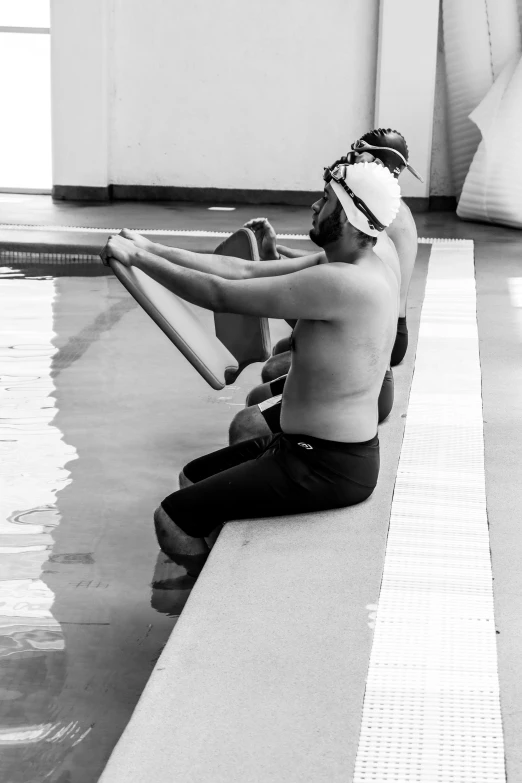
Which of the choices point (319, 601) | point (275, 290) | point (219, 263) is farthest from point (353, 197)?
point (319, 601)

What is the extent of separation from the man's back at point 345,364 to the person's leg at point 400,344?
2037 millimetres

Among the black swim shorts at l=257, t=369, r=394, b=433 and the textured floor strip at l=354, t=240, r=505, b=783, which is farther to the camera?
the black swim shorts at l=257, t=369, r=394, b=433

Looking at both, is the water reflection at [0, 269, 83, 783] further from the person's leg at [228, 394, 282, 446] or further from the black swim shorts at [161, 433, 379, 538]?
the person's leg at [228, 394, 282, 446]

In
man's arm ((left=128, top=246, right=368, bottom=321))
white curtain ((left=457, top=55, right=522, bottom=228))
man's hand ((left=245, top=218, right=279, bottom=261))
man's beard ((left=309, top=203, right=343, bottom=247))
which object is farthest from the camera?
white curtain ((left=457, top=55, right=522, bottom=228))

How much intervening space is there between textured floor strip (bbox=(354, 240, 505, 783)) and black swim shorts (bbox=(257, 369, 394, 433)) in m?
0.13

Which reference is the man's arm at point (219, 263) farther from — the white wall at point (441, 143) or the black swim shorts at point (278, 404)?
the white wall at point (441, 143)

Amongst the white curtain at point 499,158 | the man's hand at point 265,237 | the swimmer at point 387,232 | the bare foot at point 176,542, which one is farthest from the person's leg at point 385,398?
the white curtain at point 499,158

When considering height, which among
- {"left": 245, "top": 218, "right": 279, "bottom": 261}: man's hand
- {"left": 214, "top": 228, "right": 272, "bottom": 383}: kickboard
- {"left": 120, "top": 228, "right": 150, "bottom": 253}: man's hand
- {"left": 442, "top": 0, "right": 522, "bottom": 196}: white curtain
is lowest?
{"left": 214, "top": 228, "right": 272, "bottom": 383}: kickboard

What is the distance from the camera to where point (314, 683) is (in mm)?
2352

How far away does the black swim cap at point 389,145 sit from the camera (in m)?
4.35

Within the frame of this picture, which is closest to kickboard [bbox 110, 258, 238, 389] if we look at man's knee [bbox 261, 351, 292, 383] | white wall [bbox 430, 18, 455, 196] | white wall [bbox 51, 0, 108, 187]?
man's knee [bbox 261, 351, 292, 383]

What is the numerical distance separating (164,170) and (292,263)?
10749mm

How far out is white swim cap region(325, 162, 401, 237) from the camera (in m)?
3.00

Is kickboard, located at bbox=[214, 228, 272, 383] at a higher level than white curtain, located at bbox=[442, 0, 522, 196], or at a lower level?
lower
